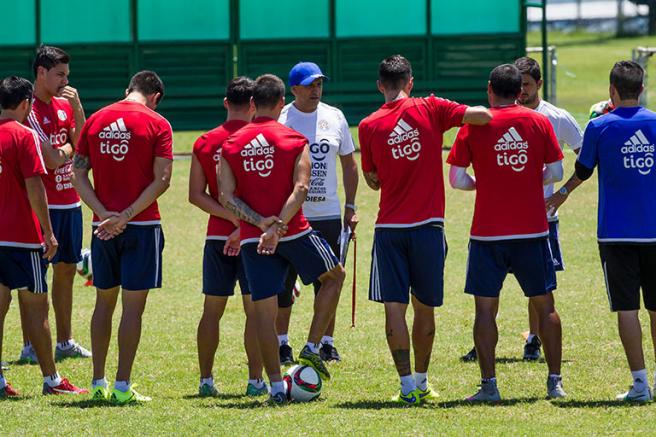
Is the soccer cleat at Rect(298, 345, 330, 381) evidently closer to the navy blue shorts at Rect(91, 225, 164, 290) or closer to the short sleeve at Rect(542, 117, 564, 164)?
the navy blue shorts at Rect(91, 225, 164, 290)

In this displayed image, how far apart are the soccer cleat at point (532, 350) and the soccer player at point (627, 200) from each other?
72.5 inches

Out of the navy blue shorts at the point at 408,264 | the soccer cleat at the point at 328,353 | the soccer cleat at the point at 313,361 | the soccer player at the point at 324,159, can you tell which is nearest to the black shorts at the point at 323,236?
the soccer player at the point at 324,159

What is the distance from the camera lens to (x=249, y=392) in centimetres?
898

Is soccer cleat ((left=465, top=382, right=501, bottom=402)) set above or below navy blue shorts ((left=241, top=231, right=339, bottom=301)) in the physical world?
below

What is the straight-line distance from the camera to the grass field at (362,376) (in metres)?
7.80

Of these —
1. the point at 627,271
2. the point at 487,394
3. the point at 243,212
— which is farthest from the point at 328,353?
the point at 627,271

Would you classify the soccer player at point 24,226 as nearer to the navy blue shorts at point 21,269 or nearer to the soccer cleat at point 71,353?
the navy blue shorts at point 21,269

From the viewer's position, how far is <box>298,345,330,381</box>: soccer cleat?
365 inches

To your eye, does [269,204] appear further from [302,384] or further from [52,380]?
[52,380]

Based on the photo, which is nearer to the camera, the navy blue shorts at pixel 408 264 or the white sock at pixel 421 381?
the navy blue shorts at pixel 408 264

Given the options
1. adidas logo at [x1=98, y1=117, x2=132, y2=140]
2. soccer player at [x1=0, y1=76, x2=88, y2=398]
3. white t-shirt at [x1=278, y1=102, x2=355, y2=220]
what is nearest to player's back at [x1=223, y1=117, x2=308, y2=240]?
adidas logo at [x1=98, y1=117, x2=132, y2=140]

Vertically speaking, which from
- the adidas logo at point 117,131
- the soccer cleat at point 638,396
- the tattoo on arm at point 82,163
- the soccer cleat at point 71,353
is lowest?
the soccer cleat at point 71,353

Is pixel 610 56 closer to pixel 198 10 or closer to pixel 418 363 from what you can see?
pixel 198 10

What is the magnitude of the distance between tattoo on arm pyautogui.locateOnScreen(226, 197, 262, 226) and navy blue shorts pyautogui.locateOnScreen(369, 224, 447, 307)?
34.1 inches
